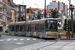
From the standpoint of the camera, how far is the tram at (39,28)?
28.5 meters

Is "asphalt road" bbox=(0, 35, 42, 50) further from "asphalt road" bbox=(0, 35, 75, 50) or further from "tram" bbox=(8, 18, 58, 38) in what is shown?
"tram" bbox=(8, 18, 58, 38)

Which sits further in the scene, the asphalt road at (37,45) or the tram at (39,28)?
the tram at (39,28)

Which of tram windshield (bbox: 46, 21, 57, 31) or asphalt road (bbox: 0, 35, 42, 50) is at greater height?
tram windshield (bbox: 46, 21, 57, 31)

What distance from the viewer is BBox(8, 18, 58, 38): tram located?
2852 cm

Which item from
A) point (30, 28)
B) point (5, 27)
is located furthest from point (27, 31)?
point (5, 27)

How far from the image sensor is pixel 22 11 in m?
98.1

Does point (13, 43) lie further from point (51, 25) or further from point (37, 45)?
point (51, 25)

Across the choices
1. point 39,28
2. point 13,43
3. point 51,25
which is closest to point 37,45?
point 13,43

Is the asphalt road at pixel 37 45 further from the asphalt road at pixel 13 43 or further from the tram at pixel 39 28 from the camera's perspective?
the tram at pixel 39 28

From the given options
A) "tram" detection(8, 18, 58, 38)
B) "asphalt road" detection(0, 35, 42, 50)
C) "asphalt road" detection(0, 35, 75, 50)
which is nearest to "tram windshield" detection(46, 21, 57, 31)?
"tram" detection(8, 18, 58, 38)

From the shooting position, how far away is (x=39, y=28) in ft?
102

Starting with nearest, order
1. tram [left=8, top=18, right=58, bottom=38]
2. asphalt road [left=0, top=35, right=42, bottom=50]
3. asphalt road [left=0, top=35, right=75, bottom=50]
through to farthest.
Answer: asphalt road [left=0, top=35, right=75, bottom=50], asphalt road [left=0, top=35, right=42, bottom=50], tram [left=8, top=18, right=58, bottom=38]

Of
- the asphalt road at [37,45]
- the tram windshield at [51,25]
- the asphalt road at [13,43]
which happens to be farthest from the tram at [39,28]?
the asphalt road at [37,45]

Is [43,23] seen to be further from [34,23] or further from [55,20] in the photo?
[34,23]
